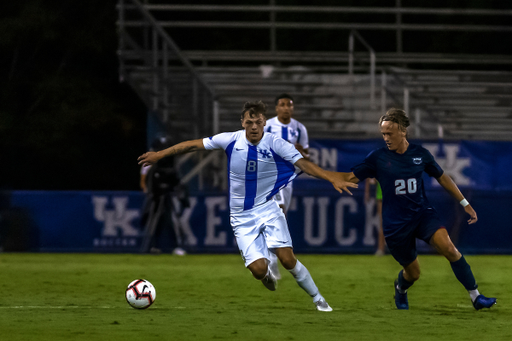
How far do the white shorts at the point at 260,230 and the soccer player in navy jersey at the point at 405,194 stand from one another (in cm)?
79

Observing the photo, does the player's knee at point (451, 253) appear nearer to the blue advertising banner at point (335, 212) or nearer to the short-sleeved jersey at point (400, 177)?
the short-sleeved jersey at point (400, 177)

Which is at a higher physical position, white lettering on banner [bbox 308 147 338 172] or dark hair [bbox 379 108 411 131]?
dark hair [bbox 379 108 411 131]

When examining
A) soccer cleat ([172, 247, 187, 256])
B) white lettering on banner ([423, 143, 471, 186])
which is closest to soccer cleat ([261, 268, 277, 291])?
soccer cleat ([172, 247, 187, 256])

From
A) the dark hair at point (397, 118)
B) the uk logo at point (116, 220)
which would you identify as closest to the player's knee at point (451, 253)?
the dark hair at point (397, 118)

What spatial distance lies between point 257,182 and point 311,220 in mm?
7614

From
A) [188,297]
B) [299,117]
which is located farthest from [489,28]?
[188,297]

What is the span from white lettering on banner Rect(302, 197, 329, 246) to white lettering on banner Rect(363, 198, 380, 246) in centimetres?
74

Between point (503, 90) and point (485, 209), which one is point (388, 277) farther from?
point (503, 90)

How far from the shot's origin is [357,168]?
824 cm

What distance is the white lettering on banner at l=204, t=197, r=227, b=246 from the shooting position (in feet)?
51.9

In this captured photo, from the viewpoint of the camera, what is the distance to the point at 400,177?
8.11 metres

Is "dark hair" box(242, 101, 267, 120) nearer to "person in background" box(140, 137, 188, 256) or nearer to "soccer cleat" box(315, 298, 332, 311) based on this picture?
"soccer cleat" box(315, 298, 332, 311)

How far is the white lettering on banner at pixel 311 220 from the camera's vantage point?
15.8m

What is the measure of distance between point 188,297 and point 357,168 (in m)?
2.62
